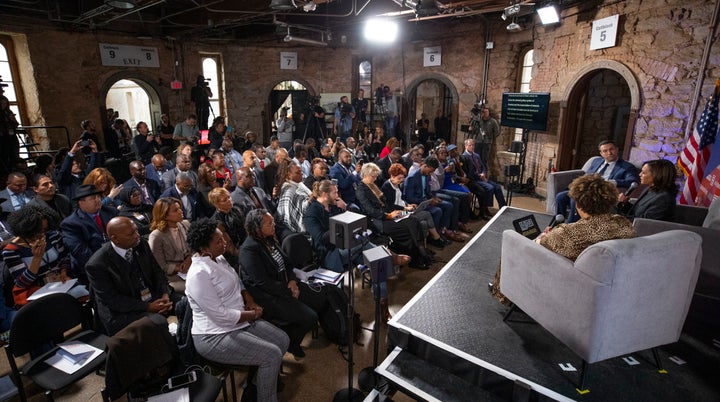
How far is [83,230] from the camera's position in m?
3.28

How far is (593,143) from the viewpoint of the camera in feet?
29.6

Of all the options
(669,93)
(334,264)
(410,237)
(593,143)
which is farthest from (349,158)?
(593,143)

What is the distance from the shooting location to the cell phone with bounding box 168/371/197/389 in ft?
7.20

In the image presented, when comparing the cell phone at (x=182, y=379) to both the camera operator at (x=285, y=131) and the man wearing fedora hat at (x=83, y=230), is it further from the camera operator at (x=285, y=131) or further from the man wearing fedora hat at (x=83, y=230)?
the camera operator at (x=285, y=131)

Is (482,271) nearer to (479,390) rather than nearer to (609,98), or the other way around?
(479,390)

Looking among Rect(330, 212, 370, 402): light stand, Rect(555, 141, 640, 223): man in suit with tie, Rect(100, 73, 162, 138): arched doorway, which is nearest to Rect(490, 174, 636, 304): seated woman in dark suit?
Rect(330, 212, 370, 402): light stand

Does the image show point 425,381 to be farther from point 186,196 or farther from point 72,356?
point 186,196

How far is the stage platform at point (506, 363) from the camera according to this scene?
2264 mm

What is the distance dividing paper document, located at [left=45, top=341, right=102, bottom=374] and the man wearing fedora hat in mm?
911

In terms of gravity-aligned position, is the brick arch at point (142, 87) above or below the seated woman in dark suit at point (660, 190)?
above

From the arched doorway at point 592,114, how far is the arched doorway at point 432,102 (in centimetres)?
294

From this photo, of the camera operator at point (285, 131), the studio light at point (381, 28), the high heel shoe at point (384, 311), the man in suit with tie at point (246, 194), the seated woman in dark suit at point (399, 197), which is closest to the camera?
the high heel shoe at point (384, 311)

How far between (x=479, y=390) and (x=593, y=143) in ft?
27.7

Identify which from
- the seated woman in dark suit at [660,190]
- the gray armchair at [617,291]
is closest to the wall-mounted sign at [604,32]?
the seated woman in dark suit at [660,190]
